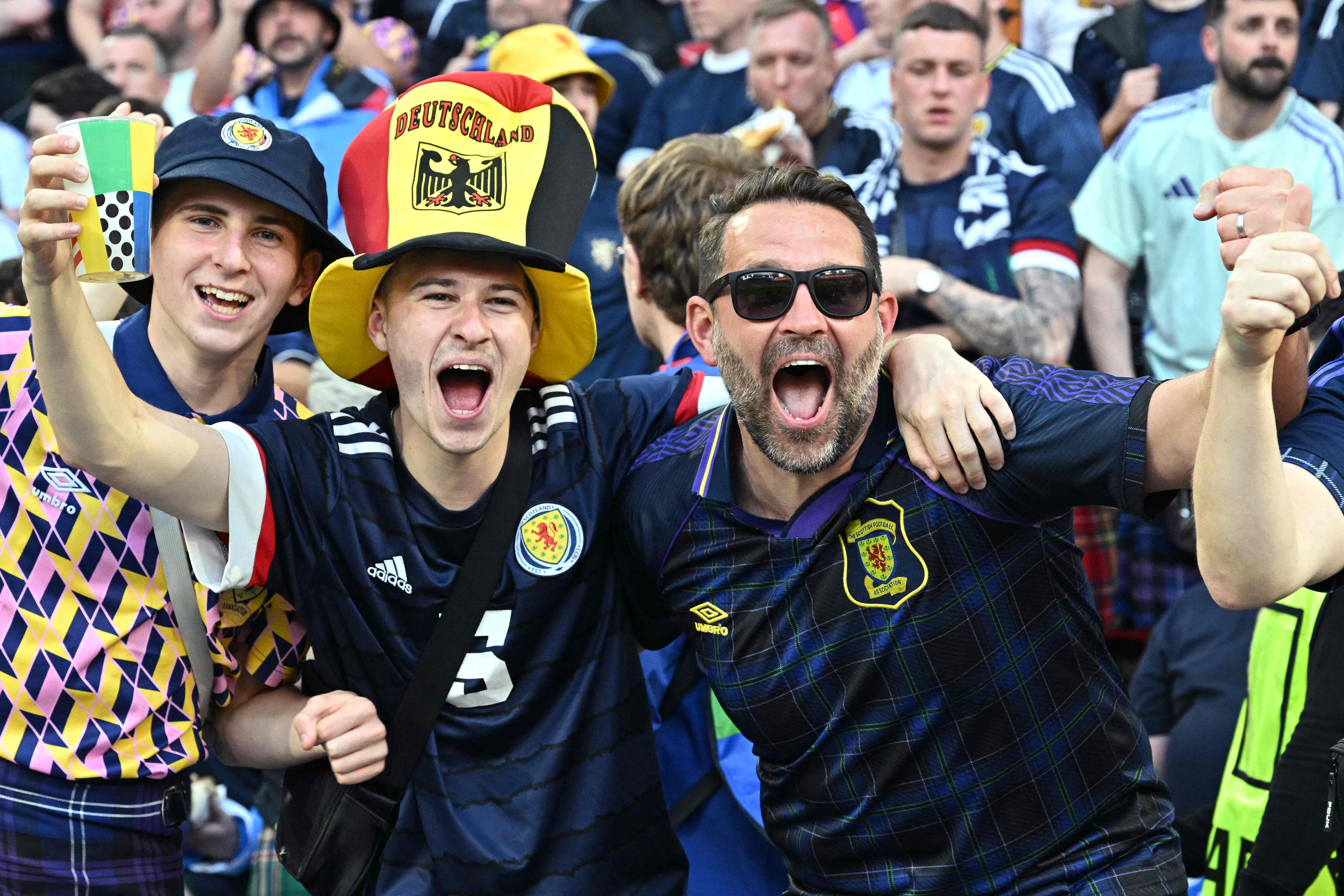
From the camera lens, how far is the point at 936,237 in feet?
17.4

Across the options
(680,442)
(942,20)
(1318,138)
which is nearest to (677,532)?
(680,442)

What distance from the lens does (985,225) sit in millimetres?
5254

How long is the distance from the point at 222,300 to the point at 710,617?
1231 millimetres

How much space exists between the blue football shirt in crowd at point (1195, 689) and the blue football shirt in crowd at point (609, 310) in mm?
2066

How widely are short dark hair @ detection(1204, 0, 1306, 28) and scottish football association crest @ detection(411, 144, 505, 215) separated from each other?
3816 millimetres

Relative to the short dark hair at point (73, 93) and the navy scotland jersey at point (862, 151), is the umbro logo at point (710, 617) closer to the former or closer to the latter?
the navy scotland jersey at point (862, 151)

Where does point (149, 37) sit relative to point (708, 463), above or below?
above

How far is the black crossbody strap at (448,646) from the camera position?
113 inches

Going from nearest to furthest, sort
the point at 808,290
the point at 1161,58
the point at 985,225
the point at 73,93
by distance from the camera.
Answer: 1. the point at 808,290
2. the point at 985,225
3. the point at 73,93
4. the point at 1161,58

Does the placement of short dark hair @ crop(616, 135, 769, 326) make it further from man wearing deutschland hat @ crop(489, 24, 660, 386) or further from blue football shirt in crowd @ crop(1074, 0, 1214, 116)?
blue football shirt in crowd @ crop(1074, 0, 1214, 116)

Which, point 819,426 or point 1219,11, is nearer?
point 819,426

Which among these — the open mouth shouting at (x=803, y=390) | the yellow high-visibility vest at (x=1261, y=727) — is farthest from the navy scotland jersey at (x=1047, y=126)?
the open mouth shouting at (x=803, y=390)

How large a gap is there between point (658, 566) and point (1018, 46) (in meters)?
4.73

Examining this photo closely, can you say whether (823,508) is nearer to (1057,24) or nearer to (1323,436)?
(1323,436)
